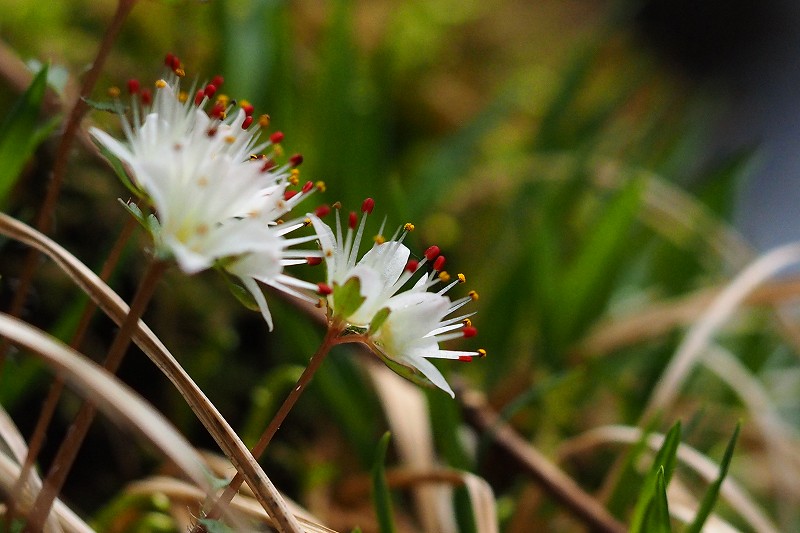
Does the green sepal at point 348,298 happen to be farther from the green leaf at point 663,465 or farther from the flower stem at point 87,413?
the green leaf at point 663,465

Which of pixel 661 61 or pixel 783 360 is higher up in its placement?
pixel 661 61

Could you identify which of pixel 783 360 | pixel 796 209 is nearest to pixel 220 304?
pixel 783 360

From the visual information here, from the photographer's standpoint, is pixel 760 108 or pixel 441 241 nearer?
pixel 441 241

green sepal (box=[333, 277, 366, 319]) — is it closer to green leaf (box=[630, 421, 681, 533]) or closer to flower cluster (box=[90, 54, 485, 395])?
flower cluster (box=[90, 54, 485, 395])

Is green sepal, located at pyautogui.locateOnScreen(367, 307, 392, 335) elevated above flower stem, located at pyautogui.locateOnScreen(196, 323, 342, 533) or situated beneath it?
elevated above

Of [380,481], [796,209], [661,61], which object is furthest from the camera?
[661,61]

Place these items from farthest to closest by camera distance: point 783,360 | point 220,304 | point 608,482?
point 783,360 → point 220,304 → point 608,482

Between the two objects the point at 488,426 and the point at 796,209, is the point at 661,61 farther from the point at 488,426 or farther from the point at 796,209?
the point at 488,426

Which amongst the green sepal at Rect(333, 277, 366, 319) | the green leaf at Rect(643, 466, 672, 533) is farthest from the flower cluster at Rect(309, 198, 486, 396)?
the green leaf at Rect(643, 466, 672, 533)

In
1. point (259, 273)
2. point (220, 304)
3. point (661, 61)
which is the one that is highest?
point (661, 61)

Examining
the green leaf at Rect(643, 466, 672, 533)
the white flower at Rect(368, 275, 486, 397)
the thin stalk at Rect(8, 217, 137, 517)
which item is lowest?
the thin stalk at Rect(8, 217, 137, 517)
